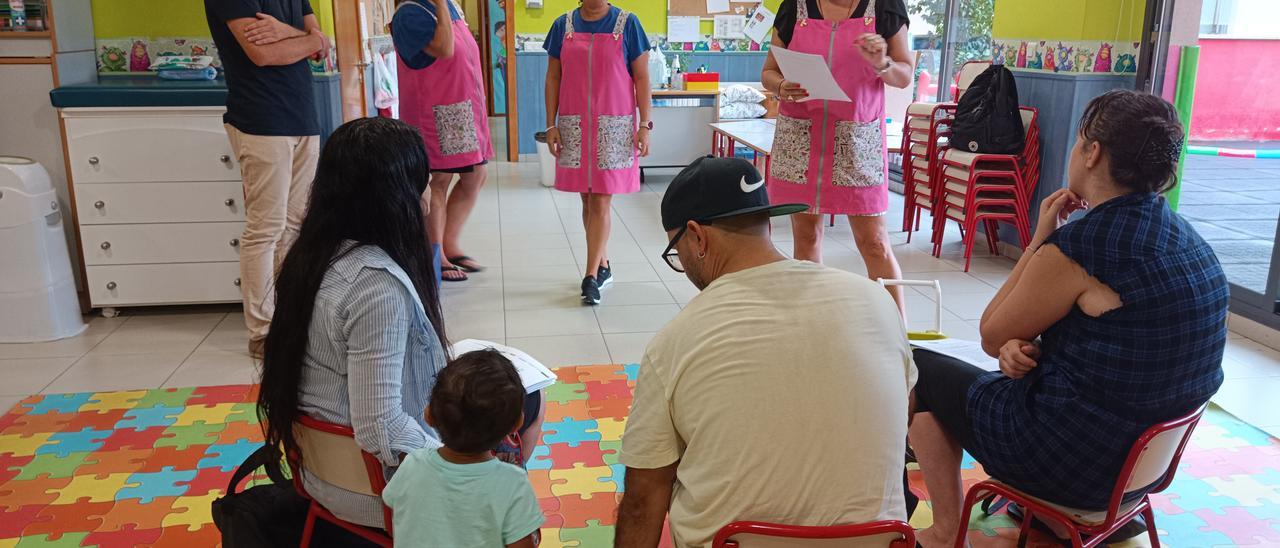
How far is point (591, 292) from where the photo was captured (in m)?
4.34

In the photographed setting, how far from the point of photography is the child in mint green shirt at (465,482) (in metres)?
1.50

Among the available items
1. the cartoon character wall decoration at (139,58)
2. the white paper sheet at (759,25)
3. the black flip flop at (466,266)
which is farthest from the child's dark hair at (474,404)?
the white paper sheet at (759,25)

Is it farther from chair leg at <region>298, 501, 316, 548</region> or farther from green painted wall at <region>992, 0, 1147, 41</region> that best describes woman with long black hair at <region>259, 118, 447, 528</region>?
green painted wall at <region>992, 0, 1147, 41</region>

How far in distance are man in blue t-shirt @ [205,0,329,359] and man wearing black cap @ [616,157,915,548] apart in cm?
251

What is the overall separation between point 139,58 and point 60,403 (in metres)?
1.94

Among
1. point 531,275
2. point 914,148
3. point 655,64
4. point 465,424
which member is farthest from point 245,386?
point 655,64

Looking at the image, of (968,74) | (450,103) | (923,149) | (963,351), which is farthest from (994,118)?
(963,351)

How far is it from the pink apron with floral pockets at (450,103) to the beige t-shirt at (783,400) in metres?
3.19

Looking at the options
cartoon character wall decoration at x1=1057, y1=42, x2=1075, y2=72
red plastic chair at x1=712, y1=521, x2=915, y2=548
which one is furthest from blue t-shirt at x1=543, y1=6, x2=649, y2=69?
red plastic chair at x1=712, y1=521, x2=915, y2=548

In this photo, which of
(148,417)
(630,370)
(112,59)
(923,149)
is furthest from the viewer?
(923,149)

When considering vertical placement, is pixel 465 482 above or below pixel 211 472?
above

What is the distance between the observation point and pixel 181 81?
4141 mm

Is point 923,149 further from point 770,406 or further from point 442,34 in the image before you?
point 770,406

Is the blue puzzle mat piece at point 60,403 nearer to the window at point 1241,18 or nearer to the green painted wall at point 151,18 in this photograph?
the green painted wall at point 151,18
